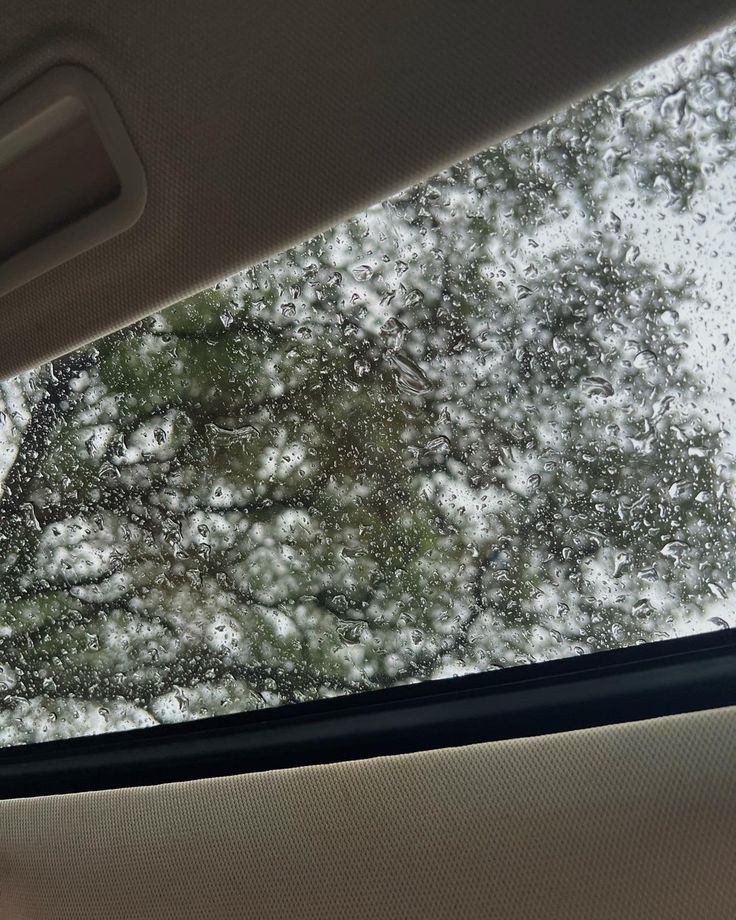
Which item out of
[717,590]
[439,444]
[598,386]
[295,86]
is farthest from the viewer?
[439,444]

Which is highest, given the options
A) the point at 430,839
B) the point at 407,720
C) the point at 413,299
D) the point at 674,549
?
the point at 413,299

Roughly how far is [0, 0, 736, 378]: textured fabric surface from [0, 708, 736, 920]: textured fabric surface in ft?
2.55

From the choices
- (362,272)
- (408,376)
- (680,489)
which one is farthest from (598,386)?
(362,272)

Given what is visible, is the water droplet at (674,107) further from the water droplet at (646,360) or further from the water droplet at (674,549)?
the water droplet at (674,549)

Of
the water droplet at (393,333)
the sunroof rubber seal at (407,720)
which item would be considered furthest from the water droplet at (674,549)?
the water droplet at (393,333)

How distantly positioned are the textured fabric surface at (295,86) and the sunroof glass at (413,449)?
17 cm

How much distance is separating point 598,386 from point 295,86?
65 cm

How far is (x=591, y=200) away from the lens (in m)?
1.17

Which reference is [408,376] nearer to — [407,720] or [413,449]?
[413,449]

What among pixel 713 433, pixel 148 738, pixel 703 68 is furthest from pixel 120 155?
pixel 148 738

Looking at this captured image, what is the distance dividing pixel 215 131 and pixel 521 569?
832 millimetres

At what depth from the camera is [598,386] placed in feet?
3.87

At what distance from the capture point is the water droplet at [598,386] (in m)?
1.17

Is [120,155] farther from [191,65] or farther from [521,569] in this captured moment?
[521,569]
